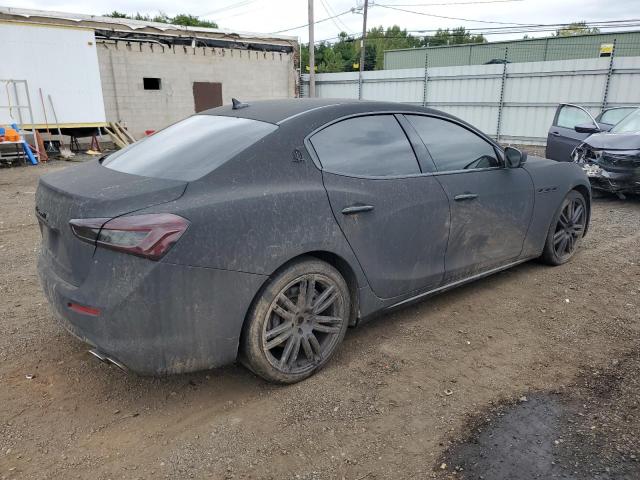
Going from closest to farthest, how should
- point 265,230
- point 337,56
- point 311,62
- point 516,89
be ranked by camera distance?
point 265,230 < point 516,89 < point 311,62 < point 337,56

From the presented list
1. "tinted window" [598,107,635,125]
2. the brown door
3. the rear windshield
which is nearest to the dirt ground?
the rear windshield

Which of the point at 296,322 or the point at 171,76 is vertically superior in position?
the point at 171,76

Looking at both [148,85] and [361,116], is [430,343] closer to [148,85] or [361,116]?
[361,116]

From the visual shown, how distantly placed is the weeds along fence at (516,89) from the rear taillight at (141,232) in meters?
15.6

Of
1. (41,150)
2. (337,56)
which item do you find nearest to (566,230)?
(41,150)

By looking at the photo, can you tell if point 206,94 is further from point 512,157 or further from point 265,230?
point 265,230

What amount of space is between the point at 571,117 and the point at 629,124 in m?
1.69

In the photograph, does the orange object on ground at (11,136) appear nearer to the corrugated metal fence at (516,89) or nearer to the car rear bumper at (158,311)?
the car rear bumper at (158,311)

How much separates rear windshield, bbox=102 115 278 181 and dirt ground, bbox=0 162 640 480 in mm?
1227

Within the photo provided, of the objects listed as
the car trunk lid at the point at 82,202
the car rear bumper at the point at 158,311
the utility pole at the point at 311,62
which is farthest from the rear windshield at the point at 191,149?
the utility pole at the point at 311,62

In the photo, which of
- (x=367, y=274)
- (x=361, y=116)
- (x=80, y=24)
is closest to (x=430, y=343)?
(x=367, y=274)

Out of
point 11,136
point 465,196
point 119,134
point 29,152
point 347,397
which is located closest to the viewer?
point 347,397

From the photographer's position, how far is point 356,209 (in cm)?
295

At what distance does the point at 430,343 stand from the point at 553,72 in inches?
610
